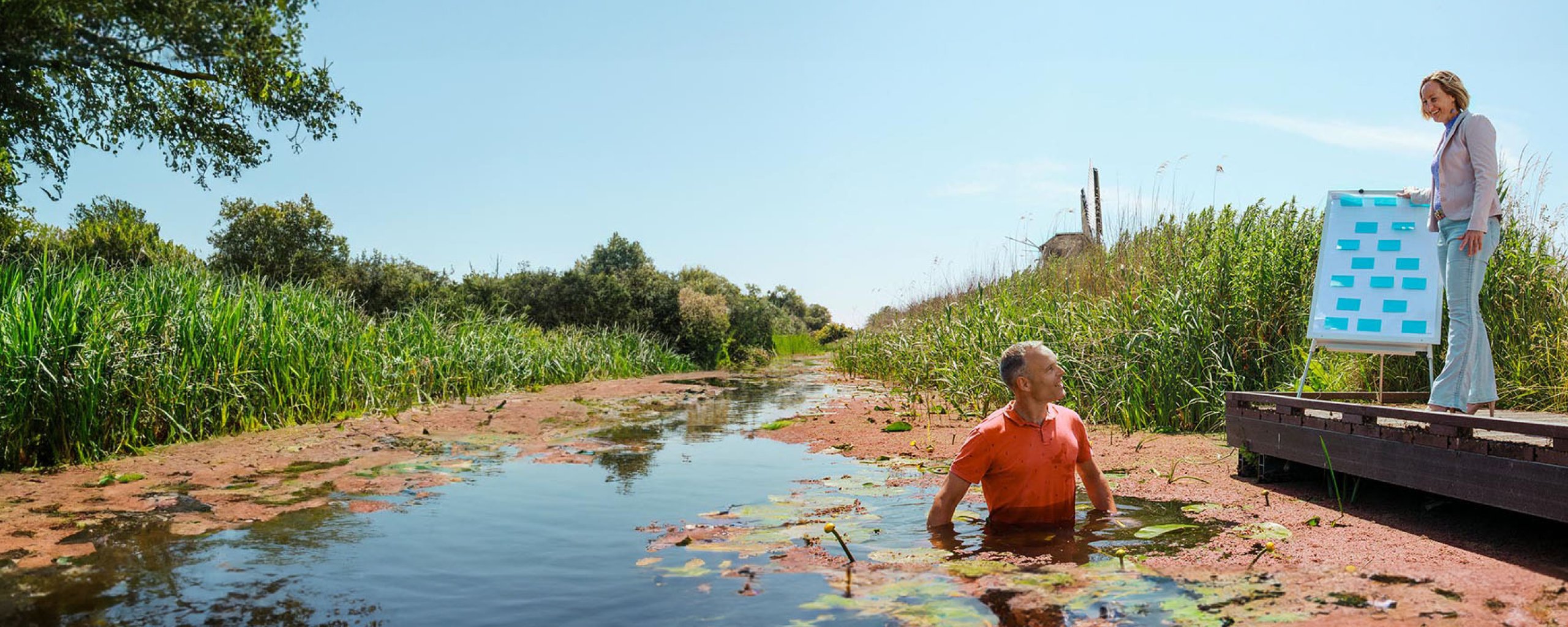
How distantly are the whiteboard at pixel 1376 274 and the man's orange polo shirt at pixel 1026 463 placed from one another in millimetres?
2945

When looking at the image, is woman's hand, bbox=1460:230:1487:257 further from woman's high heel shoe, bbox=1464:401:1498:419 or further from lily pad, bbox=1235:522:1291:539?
lily pad, bbox=1235:522:1291:539

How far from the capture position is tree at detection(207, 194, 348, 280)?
26250 millimetres

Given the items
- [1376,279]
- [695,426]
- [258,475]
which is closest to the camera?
[1376,279]

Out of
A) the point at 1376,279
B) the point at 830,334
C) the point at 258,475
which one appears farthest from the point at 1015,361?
the point at 830,334

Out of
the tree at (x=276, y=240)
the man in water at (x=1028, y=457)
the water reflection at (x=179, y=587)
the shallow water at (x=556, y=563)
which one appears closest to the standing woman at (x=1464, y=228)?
the shallow water at (x=556, y=563)

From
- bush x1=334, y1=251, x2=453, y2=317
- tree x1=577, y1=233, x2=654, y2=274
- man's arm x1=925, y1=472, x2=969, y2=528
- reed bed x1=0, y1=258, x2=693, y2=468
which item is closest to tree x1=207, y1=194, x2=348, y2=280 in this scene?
bush x1=334, y1=251, x2=453, y2=317

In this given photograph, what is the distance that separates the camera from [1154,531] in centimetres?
479

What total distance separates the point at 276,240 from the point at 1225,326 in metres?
26.2

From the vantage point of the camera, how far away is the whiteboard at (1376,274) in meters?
6.47

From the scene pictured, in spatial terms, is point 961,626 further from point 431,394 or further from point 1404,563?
point 431,394

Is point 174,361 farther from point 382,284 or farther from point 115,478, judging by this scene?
point 382,284

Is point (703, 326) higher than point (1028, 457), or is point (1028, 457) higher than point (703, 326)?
point (703, 326)

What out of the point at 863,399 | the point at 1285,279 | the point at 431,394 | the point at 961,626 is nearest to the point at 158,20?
the point at 431,394

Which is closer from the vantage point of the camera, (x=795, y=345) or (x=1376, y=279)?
(x=1376, y=279)
